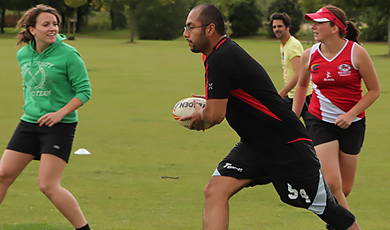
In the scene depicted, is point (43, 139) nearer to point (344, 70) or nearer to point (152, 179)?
point (344, 70)

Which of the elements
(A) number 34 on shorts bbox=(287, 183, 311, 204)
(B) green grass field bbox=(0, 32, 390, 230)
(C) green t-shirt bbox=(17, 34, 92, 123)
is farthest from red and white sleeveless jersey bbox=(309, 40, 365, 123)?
(C) green t-shirt bbox=(17, 34, 92, 123)

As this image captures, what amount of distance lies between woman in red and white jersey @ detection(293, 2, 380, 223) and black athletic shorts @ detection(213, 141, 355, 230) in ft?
3.52

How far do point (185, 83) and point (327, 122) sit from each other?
17337mm

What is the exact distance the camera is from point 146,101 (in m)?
18.3

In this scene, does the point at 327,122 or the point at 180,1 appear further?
the point at 180,1

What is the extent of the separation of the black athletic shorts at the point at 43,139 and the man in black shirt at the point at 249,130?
1.41 metres

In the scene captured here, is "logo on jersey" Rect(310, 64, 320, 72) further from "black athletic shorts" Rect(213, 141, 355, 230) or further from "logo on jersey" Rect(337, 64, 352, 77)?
"black athletic shorts" Rect(213, 141, 355, 230)

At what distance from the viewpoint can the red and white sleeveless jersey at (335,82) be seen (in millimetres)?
6258

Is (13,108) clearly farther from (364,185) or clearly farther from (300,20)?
(300,20)

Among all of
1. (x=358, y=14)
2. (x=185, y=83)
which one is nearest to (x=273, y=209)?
(x=185, y=83)

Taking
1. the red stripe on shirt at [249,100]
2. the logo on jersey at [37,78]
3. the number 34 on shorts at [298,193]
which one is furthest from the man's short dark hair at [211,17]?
the logo on jersey at [37,78]

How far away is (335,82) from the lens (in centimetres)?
634

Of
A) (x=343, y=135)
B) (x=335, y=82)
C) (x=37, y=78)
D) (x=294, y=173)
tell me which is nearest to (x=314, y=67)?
(x=335, y=82)

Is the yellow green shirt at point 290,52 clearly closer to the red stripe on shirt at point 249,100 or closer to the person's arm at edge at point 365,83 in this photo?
the person's arm at edge at point 365,83
